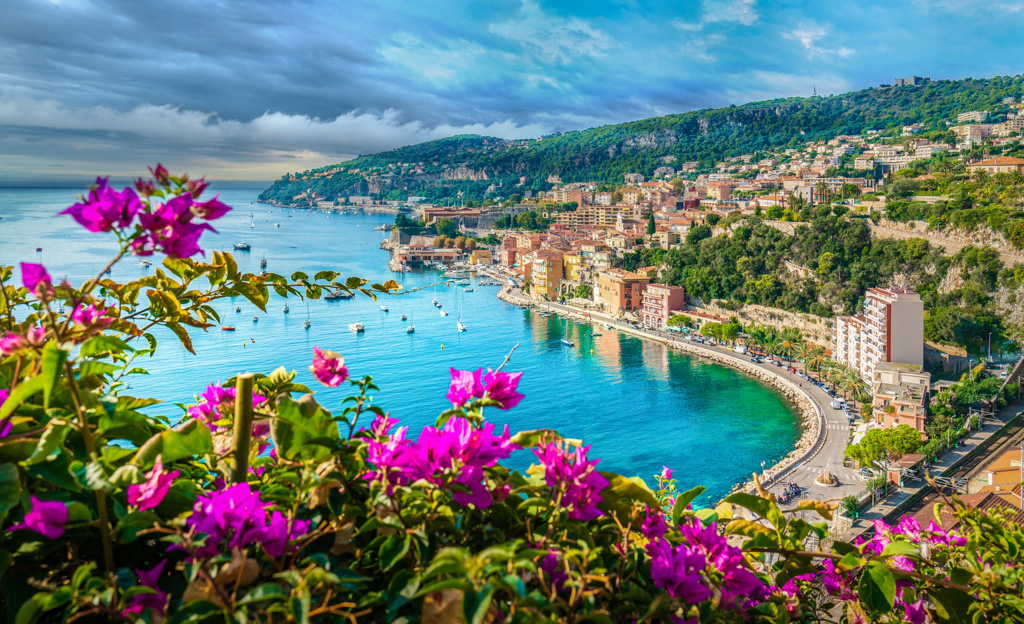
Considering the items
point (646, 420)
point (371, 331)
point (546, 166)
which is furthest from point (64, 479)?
point (546, 166)

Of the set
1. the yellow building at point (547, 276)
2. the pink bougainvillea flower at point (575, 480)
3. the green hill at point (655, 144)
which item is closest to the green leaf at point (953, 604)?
the pink bougainvillea flower at point (575, 480)

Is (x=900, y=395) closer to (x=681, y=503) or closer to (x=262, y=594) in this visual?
(x=681, y=503)

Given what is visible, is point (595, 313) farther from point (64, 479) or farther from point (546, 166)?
point (546, 166)

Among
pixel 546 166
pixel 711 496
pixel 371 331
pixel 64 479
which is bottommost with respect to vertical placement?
pixel 711 496

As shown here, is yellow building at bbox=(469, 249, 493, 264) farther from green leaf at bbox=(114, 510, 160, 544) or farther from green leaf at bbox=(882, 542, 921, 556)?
green leaf at bbox=(114, 510, 160, 544)

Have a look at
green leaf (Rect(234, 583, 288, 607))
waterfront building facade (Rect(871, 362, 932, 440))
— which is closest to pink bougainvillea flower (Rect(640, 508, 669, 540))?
green leaf (Rect(234, 583, 288, 607))
